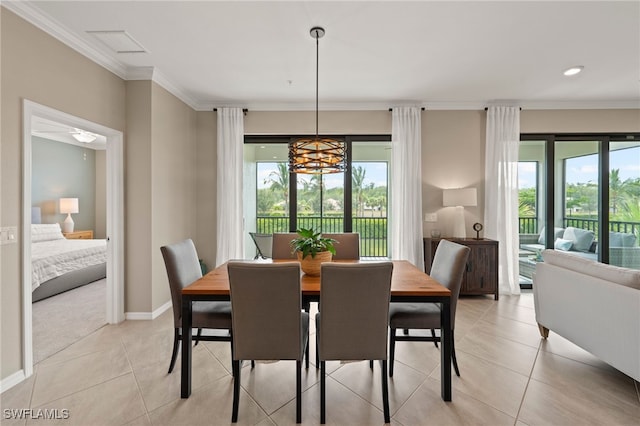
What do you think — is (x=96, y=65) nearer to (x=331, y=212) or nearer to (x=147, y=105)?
(x=147, y=105)

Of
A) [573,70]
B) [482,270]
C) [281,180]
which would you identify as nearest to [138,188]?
[281,180]

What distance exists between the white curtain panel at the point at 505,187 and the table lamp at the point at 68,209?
7.87 m

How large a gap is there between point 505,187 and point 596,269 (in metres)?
2.21

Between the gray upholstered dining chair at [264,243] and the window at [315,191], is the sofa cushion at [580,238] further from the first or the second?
the gray upholstered dining chair at [264,243]

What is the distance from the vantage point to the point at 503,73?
3.29 meters

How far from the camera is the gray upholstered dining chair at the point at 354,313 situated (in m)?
1.62

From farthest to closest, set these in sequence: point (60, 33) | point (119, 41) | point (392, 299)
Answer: point (119, 41), point (60, 33), point (392, 299)

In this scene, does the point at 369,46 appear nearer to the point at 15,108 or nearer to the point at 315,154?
the point at 315,154

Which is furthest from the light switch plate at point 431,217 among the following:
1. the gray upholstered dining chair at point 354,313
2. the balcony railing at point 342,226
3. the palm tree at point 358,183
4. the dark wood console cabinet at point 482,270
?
the gray upholstered dining chair at point 354,313

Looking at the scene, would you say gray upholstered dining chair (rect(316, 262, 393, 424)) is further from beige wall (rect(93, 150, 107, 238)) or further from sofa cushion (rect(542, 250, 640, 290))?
beige wall (rect(93, 150, 107, 238))

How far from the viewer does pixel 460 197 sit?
13.1 ft

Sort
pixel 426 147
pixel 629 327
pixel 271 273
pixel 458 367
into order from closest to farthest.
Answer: pixel 271 273, pixel 629 327, pixel 458 367, pixel 426 147

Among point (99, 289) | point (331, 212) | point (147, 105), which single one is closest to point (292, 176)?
point (331, 212)

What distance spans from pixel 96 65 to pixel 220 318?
108 inches
